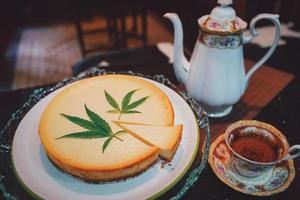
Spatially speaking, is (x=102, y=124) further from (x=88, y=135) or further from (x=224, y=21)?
(x=224, y=21)

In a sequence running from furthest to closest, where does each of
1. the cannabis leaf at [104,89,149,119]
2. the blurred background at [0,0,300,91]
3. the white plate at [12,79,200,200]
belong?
the blurred background at [0,0,300,91] < the cannabis leaf at [104,89,149,119] < the white plate at [12,79,200,200]

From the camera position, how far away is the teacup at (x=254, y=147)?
0.62 m

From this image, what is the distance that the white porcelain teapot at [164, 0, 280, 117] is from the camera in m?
0.73

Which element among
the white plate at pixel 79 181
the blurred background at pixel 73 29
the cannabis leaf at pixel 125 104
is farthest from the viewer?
the blurred background at pixel 73 29

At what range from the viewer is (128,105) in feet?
2.34

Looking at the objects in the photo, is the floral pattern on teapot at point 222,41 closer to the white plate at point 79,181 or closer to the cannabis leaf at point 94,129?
the white plate at point 79,181

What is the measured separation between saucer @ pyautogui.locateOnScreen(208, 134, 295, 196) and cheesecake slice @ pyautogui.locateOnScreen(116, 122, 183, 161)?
0.12 meters

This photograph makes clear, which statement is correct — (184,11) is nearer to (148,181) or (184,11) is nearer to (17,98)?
(17,98)

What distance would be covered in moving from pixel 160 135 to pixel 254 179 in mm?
241

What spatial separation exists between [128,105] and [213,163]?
248mm

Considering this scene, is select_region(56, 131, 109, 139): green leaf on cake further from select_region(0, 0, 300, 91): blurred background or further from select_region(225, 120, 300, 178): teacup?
select_region(0, 0, 300, 91): blurred background

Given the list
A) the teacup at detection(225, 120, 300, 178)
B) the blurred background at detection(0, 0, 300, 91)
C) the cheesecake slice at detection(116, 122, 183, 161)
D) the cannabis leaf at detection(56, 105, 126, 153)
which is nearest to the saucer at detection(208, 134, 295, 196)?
the teacup at detection(225, 120, 300, 178)

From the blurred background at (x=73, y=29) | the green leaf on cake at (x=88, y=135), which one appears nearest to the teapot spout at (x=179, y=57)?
the green leaf on cake at (x=88, y=135)

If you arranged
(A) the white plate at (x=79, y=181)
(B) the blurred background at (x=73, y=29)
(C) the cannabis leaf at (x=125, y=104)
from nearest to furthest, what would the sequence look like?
(A) the white plate at (x=79, y=181) < (C) the cannabis leaf at (x=125, y=104) < (B) the blurred background at (x=73, y=29)
